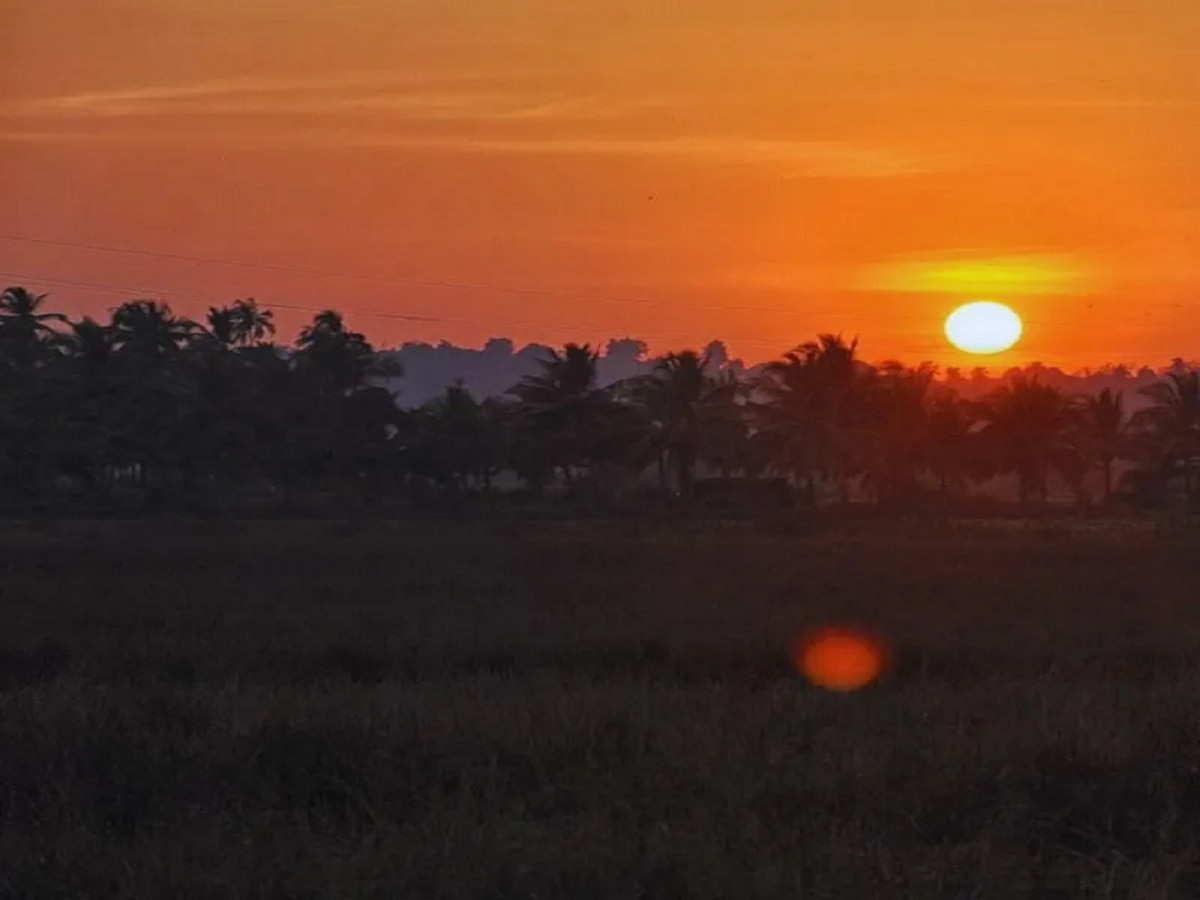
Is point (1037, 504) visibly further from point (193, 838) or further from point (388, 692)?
point (193, 838)

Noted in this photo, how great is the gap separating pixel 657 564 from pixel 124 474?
49416 millimetres

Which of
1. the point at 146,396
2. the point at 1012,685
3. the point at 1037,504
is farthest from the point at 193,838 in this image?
the point at 1037,504

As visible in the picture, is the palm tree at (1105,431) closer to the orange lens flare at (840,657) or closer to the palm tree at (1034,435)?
the palm tree at (1034,435)

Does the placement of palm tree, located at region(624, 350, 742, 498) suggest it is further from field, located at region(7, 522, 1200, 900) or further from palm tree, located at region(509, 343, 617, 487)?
field, located at region(7, 522, 1200, 900)

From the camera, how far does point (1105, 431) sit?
213 feet

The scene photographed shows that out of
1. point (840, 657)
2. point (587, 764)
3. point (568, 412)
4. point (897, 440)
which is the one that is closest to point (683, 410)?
point (568, 412)

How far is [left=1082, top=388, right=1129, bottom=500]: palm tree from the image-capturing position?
63.6 meters

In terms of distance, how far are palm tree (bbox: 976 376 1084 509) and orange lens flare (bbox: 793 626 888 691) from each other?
45.0m

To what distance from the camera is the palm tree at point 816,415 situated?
58375 mm

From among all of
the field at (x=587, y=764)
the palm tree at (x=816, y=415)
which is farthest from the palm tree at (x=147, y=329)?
the field at (x=587, y=764)

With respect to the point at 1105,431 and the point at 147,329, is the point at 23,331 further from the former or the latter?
the point at 1105,431

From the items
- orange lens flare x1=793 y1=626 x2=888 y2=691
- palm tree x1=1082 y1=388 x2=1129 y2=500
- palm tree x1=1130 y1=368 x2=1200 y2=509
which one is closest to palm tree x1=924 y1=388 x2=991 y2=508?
palm tree x1=1082 y1=388 x2=1129 y2=500

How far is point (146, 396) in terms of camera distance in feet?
179

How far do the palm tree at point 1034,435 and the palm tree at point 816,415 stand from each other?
18.9 ft
